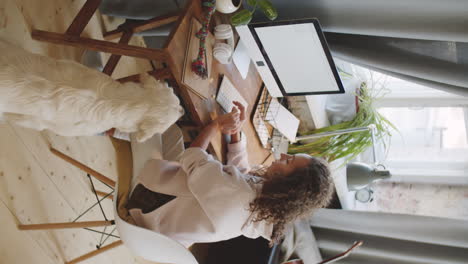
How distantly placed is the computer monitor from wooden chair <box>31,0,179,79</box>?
0.38 metres

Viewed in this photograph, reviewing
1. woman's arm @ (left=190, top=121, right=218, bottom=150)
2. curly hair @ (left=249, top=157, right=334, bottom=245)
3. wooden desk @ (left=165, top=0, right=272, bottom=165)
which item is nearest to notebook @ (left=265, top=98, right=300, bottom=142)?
wooden desk @ (left=165, top=0, right=272, bottom=165)

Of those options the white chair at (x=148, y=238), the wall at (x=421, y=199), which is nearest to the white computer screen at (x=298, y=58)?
the white chair at (x=148, y=238)

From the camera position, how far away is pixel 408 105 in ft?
9.29

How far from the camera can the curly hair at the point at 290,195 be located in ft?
4.83

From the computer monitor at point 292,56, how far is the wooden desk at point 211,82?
117mm

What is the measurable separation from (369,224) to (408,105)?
0.87 metres

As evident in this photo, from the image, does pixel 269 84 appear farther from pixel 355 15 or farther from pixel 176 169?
pixel 176 169

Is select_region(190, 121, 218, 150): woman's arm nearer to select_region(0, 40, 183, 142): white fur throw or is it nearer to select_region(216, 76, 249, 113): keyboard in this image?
select_region(216, 76, 249, 113): keyboard

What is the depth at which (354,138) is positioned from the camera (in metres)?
2.58

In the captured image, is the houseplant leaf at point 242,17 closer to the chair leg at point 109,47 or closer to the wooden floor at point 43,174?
the chair leg at point 109,47

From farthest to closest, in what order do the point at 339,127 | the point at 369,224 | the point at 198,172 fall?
the point at 339,127 < the point at 369,224 < the point at 198,172

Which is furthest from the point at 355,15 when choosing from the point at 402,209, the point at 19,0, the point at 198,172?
the point at 402,209

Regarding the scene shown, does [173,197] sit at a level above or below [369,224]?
below

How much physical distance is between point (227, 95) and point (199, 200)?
703 millimetres
